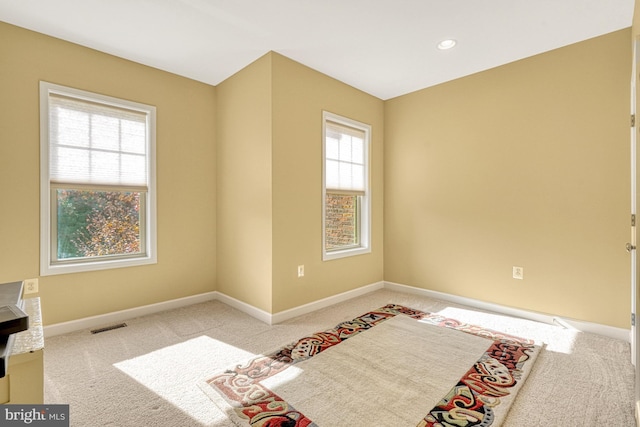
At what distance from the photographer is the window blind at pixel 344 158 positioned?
3.75 metres

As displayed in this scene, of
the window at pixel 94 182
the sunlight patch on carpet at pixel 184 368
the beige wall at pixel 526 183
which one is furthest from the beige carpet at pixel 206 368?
the window at pixel 94 182

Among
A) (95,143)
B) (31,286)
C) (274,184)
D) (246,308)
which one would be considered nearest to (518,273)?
(274,184)

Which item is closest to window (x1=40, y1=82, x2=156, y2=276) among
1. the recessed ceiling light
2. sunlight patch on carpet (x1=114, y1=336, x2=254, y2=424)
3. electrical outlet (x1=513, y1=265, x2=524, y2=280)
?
sunlight patch on carpet (x1=114, y1=336, x2=254, y2=424)

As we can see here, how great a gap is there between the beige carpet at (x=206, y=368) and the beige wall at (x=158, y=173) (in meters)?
0.34

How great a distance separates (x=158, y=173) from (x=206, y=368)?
2164 millimetres

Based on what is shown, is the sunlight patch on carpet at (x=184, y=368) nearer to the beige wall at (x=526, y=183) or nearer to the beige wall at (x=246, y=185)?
the beige wall at (x=246, y=185)

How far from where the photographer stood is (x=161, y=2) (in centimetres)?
231

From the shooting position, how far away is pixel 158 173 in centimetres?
336

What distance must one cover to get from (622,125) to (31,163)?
5080mm

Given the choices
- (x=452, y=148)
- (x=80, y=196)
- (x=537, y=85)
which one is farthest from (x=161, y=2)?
(x=537, y=85)

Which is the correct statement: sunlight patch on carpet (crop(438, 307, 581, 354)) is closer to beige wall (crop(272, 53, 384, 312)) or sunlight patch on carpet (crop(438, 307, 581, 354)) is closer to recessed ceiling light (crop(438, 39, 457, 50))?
beige wall (crop(272, 53, 384, 312))

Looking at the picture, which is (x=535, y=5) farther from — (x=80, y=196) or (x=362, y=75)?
(x=80, y=196)

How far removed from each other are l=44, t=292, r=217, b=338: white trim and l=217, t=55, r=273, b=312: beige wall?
12.8 inches

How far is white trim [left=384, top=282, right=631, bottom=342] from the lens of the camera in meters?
2.68
